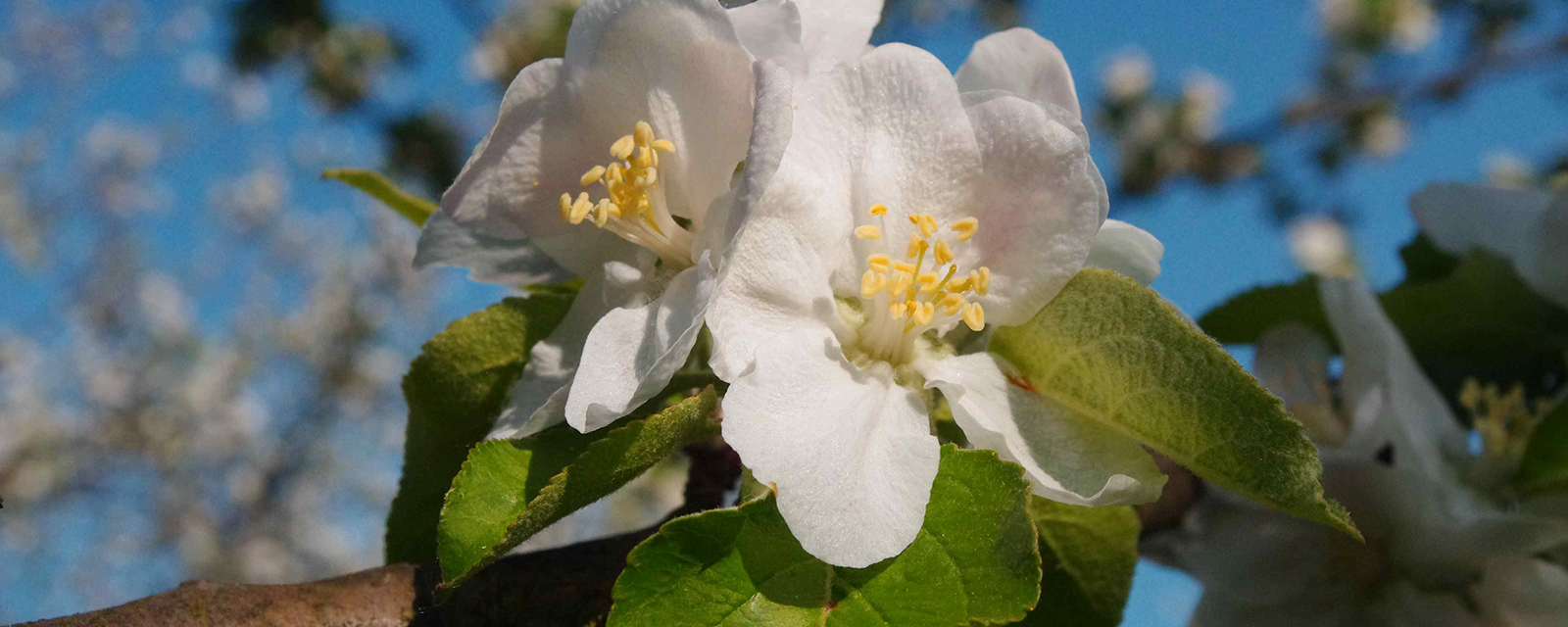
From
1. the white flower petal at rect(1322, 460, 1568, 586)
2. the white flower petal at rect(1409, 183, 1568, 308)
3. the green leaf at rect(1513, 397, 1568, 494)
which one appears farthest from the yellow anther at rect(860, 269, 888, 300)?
the white flower petal at rect(1409, 183, 1568, 308)

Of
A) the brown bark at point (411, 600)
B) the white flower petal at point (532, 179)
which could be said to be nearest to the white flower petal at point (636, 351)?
the white flower petal at point (532, 179)

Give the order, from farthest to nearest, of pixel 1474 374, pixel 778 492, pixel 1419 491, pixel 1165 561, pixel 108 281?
pixel 108 281 < pixel 1474 374 < pixel 1165 561 < pixel 1419 491 < pixel 778 492

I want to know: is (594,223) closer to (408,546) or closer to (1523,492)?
(408,546)

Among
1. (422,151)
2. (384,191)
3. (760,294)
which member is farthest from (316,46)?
(760,294)

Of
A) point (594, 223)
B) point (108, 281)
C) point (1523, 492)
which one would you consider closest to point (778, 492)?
point (594, 223)

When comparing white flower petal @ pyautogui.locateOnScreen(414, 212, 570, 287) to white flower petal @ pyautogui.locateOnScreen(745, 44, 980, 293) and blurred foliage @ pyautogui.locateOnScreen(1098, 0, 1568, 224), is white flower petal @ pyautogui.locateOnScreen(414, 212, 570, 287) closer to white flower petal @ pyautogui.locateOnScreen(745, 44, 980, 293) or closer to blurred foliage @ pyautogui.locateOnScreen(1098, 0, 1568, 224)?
white flower petal @ pyautogui.locateOnScreen(745, 44, 980, 293)

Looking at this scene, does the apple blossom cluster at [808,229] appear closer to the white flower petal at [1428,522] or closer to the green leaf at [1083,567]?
the green leaf at [1083,567]

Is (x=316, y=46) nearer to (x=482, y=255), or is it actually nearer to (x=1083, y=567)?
(x=482, y=255)
